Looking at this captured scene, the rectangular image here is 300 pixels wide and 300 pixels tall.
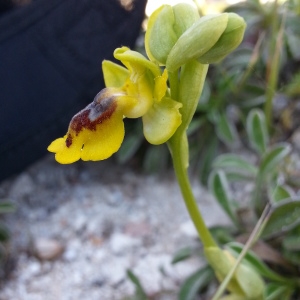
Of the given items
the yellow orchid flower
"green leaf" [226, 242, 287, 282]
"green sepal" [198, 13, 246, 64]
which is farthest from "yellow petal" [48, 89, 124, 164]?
"green leaf" [226, 242, 287, 282]

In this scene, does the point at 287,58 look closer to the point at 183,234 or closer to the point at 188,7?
the point at 183,234

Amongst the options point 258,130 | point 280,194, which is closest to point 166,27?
point 280,194

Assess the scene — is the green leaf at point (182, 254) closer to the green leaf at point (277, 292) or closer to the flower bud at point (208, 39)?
the green leaf at point (277, 292)

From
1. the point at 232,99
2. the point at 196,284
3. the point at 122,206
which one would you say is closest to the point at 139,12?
the point at 232,99

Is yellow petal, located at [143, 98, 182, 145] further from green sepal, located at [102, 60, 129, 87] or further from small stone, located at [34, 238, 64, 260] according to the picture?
small stone, located at [34, 238, 64, 260]

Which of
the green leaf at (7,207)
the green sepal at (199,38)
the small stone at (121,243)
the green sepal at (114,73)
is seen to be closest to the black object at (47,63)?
the green leaf at (7,207)

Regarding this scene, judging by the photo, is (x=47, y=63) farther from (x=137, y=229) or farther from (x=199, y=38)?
(x=199, y=38)
